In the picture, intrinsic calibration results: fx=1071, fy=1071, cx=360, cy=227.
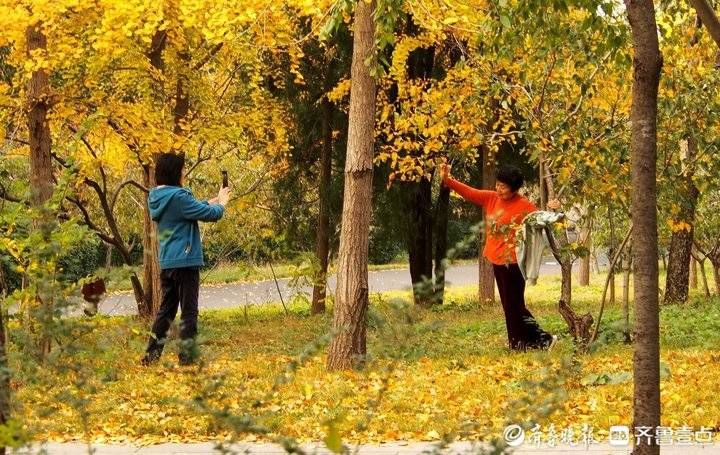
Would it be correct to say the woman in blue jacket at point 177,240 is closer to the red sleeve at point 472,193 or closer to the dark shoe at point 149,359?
the dark shoe at point 149,359

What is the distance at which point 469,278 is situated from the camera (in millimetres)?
35969

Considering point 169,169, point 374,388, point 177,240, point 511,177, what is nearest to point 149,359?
point 177,240

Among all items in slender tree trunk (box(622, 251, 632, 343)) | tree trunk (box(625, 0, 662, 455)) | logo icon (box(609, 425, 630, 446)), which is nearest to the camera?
tree trunk (box(625, 0, 662, 455))

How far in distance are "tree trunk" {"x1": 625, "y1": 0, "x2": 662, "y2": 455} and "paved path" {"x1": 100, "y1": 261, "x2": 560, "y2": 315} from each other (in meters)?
21.4

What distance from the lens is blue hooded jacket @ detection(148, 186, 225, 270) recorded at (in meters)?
8.33

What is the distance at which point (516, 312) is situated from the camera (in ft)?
31.4

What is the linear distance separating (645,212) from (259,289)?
29512 millimetres

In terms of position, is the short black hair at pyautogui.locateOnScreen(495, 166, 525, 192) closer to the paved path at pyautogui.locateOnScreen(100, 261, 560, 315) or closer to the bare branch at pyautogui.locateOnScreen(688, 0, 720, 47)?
the bare branch at pyautogui.locateOnScreen(688, 0, 720, 47)

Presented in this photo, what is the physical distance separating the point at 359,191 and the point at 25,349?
182 inches

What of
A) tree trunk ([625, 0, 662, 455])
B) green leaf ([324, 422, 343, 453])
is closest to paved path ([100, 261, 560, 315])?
tree trunk ([625, 0, 662, 455])

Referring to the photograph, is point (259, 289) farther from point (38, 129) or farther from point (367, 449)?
point (367, 449)

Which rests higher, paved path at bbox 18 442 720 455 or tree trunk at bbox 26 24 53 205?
tree trunk at bbox 26 24 53 205

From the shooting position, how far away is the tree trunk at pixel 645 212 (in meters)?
4.34

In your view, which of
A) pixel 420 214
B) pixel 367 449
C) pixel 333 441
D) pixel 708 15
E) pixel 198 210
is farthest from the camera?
pixel 420 214
